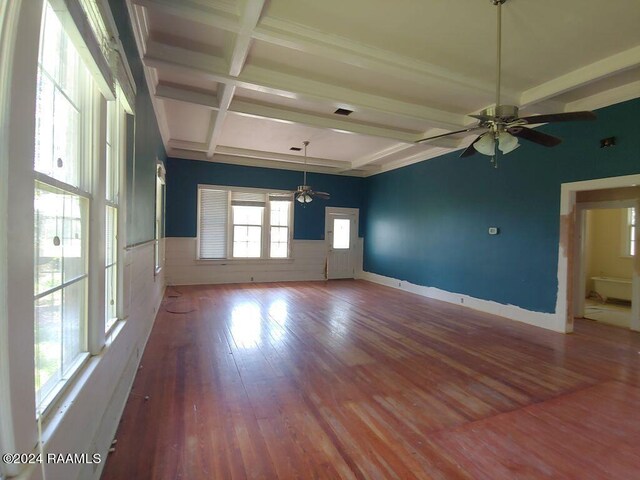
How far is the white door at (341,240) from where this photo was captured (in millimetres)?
8977

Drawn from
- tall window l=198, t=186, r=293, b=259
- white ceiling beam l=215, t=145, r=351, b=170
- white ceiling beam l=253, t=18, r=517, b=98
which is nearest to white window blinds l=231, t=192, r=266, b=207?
tall window l=198, t=186, r=293, b=259

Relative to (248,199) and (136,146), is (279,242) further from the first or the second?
(136,146)

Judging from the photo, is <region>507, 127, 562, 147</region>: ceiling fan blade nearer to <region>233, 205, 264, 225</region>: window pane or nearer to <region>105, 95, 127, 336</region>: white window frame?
<region>105, 95, 127, 336</region>: white window frame

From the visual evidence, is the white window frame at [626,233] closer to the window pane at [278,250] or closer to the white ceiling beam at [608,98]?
the white ceiling beam at [608,98]

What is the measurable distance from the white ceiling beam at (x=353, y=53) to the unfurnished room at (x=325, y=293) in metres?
0.02

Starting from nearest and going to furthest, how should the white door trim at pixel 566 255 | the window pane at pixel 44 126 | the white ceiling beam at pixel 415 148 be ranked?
the window pane at pixel 44 126, the white door trim at pixel 566 255, the white ceiling beam at pixel 415 148

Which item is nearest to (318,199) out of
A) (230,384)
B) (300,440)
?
(230,384)

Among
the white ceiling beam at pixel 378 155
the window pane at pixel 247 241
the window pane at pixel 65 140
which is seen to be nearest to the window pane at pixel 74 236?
the window pane at pixel 65 140

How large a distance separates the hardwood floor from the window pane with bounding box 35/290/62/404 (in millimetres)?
793

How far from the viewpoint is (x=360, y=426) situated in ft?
6.98

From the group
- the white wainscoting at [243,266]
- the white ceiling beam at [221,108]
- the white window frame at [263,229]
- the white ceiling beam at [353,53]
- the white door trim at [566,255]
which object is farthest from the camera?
the white window frame at [263,229]

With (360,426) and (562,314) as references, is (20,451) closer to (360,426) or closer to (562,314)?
(360,426)

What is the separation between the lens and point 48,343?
4.14 ft

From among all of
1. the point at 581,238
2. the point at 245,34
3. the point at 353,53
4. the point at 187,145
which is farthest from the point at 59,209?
the point at 581,238
